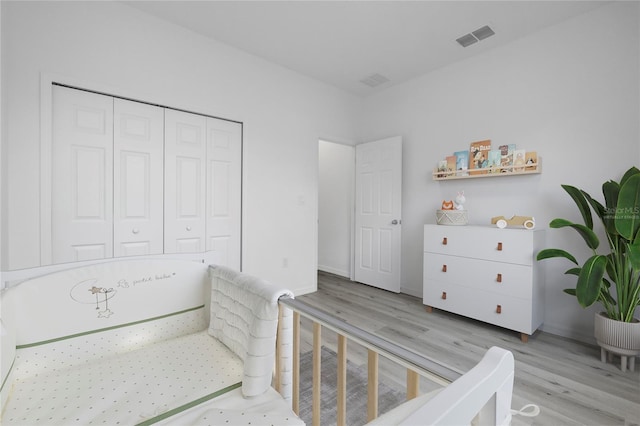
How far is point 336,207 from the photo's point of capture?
4.67 m

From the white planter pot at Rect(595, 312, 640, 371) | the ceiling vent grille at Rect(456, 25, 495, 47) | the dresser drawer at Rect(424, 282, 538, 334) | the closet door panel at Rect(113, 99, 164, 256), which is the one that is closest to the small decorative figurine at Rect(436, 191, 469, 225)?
the dresser drawer at Rect(424, 282, 538, 334)

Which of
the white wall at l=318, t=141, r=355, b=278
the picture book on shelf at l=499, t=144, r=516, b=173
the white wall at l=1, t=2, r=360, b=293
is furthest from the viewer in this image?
the white wall at l=318, t=141, r=355, b=278

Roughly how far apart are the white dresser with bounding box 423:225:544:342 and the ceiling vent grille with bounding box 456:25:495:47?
1816 millimetres

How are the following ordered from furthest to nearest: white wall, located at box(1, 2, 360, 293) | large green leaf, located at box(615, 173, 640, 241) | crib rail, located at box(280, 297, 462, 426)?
white wall, located at box(1, 2, 360, 293) < large green leaf, located at box(615, 173, 640, 241) < crib rail, located at box(280, 297, 462, 426)

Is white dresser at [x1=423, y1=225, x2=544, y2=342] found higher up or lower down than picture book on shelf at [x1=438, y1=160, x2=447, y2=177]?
lower down

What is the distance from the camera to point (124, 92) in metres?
2.33

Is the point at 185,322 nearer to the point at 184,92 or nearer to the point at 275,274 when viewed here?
the point at 275,274

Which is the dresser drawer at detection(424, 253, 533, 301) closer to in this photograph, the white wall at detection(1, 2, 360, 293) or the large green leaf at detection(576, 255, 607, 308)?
the large green leaf at detection(576, 255, 607, 308)

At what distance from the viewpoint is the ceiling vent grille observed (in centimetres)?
261

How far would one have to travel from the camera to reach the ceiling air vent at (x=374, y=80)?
3537 mm

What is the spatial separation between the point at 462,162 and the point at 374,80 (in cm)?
155

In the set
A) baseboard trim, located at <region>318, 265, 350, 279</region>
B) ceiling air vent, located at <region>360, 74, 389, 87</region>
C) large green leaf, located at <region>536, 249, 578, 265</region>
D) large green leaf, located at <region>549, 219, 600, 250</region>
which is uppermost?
ceiling air vent, located at <region>360, 74, 389, 87</region>

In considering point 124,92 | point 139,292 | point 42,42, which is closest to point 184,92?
point 124,92

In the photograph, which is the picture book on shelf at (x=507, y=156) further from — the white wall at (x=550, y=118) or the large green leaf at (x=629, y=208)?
the large green leaf at (x=629, y=208)
